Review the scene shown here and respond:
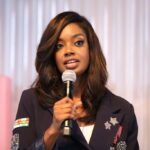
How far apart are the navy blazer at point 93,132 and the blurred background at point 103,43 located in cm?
66

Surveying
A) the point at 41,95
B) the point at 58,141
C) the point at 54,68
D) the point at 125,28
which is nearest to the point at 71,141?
the point at 58,141

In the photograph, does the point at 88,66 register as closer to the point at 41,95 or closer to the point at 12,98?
the point at 41,95

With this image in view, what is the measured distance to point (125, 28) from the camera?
252 cm

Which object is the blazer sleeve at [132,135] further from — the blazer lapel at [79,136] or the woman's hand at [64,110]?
the woman's hand at [64,110]

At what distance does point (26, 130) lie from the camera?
1.61m

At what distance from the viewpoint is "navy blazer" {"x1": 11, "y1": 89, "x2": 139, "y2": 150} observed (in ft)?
5.12

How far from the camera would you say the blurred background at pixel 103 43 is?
242 cm

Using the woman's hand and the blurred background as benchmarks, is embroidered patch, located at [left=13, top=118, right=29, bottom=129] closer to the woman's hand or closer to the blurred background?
the woman's hand

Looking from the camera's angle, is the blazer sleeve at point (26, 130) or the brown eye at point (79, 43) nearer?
the blazer sleeve at point (26, 130)
